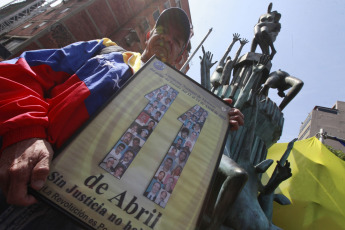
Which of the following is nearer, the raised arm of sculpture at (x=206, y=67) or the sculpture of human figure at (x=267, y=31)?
the raised arm of sculpture at (x=206, y=67)

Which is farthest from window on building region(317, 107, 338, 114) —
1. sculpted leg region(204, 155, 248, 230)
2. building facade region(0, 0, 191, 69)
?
sculpted leg region(204, 155, 248, 230)

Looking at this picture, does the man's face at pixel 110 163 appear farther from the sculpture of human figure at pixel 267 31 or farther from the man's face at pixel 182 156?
the sculpture of human figure at pixel 267 31

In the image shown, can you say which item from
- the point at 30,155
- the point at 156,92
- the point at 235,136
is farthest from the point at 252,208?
the point at 30,155

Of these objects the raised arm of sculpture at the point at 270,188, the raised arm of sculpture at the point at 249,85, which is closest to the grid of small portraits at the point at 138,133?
the raised arm of sculpture at the point at 249,85

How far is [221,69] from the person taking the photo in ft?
19.6

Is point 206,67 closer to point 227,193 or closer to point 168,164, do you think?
point 227,193

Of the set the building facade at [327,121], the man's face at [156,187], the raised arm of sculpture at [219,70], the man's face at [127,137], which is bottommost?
the man's face at [156,187]

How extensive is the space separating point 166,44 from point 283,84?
399 centimetres

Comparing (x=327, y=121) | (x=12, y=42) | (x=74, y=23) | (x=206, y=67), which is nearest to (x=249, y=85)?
(x=206, y=67)

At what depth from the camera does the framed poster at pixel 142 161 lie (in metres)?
1.09

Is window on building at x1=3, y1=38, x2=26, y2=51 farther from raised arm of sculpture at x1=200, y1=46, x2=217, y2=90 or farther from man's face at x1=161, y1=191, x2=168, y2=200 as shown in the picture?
man's face at x1=161, y1=191, x2=168, y2=200

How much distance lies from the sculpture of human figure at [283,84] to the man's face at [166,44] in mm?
3138

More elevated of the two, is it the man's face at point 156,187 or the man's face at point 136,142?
the man's face at point 136,142

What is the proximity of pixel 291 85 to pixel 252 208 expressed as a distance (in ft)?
11.8
